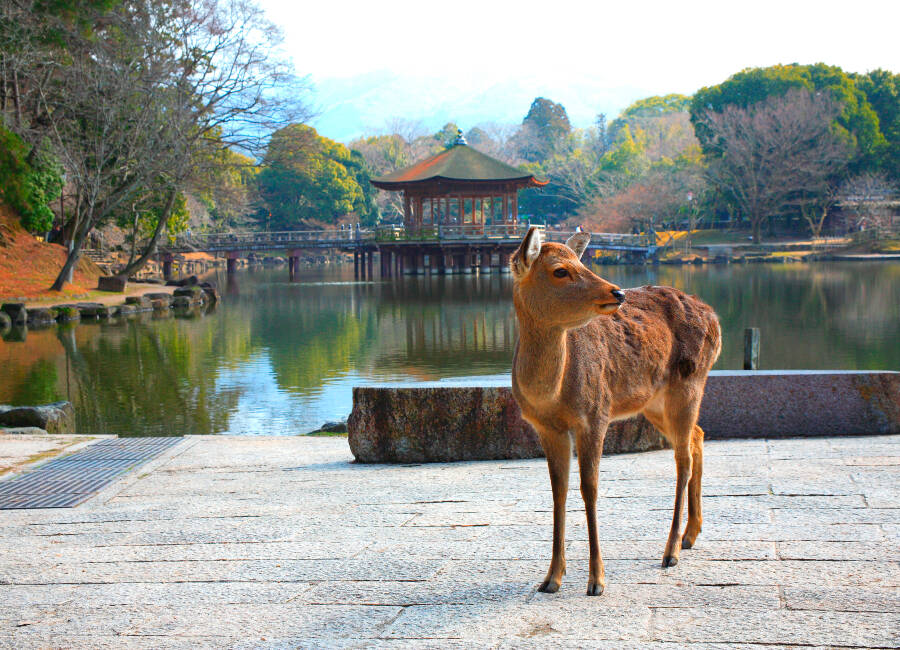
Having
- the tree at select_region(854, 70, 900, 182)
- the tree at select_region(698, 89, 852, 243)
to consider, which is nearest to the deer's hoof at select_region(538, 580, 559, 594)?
the tree at select_region(698, 89, 852, 243)

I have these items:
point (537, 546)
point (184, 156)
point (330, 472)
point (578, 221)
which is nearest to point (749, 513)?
point (537, 546)

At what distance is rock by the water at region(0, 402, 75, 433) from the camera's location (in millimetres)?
10859

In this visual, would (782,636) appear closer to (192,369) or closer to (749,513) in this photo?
(749,513)

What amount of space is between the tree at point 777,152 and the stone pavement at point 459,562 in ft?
159

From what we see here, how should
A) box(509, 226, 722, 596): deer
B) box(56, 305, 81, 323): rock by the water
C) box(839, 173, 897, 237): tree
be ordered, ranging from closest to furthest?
box(509, 226, 722, 596): deer, box(56, 305, 81, 323): rock by the water, box(839, 173, 897, 237): tree

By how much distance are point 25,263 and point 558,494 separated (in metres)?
32.6

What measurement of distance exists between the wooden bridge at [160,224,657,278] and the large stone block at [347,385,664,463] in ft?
128

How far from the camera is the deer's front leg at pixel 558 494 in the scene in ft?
12.4

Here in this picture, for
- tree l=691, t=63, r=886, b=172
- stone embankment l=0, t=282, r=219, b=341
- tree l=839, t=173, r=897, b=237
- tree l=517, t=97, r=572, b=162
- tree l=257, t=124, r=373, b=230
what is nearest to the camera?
stone embankment l=0, t=282, r=219, b=341

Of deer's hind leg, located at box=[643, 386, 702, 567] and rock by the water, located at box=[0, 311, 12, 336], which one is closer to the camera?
deer's hind leg, located at box=[643, 386, 702, 567]

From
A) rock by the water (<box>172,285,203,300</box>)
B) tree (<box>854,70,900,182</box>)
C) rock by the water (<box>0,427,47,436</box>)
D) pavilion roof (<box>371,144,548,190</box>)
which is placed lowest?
rock by the water (<box>0,427,47,436</box>)

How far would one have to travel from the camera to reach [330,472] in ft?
23.6

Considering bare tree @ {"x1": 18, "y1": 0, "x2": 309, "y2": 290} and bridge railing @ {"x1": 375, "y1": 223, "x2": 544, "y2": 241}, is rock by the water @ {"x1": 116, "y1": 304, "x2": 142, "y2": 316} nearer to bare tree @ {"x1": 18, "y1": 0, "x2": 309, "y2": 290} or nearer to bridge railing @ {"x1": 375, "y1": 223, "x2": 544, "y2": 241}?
bare tree @ {"x1": 18, "y1": 0, "x2": 309, "y2": 290}

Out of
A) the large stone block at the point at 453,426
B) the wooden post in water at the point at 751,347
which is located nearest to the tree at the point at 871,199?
the wooden post in water at the point at 751,347
